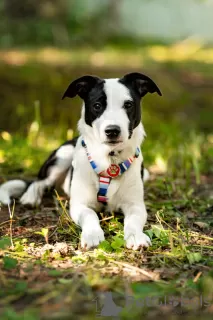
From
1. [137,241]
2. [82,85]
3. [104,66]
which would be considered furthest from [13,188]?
[104,66]

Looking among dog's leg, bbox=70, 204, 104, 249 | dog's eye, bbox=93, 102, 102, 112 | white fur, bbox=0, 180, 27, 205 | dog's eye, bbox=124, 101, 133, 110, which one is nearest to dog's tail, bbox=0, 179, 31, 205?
white fur, bbox=0, 180, 27, 205

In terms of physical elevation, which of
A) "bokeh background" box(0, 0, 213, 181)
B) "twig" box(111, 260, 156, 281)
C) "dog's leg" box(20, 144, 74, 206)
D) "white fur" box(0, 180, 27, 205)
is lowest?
"twig" box(111, 260, 156, 281)

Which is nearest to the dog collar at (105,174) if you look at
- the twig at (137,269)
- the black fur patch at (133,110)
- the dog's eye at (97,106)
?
the black fur patch at (133,110)

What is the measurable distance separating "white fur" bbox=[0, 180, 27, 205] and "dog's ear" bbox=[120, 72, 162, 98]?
1491mm

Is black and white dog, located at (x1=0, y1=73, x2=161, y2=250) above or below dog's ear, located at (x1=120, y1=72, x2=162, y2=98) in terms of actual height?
below

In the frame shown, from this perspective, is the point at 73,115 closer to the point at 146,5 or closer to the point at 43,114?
the point at 43,114

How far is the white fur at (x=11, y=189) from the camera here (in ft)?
15.1

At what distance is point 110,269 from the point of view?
115 inches

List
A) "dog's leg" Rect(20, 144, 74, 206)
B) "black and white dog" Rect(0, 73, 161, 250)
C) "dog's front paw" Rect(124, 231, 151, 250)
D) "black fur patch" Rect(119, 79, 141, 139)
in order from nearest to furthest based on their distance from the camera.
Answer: "dog's front paw" Rect(124, 231, 151, 250) < "black and white dog" Rect(0, 73, 161, 250) < "black fur patch" Rect(119, 79, 141, 139) < "dog's leg" Rect(20, 144, 74, 206)

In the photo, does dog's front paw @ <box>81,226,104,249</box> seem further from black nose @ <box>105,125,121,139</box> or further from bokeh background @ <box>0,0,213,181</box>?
bokeh background @ <box>0,0,213,181</box>

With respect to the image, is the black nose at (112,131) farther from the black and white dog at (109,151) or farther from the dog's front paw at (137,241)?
the dog's front paw at (137,241)

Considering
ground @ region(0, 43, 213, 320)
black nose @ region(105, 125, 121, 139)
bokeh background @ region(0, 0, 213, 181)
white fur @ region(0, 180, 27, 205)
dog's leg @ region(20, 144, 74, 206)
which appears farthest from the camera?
bokeh background @ region(0, 0, 213, 181)

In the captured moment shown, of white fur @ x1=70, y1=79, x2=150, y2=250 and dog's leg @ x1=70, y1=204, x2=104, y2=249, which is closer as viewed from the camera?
dog's leg @ x1=70, y1=204, x2=104, y2=249

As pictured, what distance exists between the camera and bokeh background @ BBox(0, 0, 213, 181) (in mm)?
6551
